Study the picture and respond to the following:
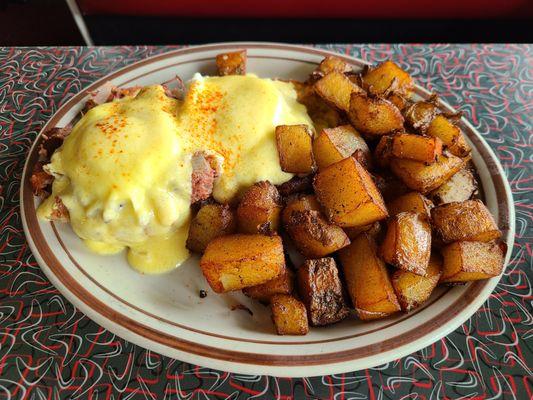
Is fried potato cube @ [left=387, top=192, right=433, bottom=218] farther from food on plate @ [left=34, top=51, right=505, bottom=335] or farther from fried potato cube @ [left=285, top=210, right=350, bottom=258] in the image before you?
fried potato cube @ [left=285, top=210, right=350, bottom=258]

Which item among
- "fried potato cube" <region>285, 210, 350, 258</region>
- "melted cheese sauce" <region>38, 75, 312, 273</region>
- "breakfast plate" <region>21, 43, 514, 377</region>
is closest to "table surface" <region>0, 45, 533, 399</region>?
"breakfast plate" <region>21, 43, 514, 377</region>

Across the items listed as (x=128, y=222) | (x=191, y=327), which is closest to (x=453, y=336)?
(x=191, y=327)

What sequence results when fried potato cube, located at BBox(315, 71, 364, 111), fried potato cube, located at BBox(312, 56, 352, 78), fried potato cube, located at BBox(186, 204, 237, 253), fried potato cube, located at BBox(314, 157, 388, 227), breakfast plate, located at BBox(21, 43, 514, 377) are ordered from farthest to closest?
fried potato cube, located at BBox(312, 56, 352, 78) → fried potato cube, located at BBox(315, 71, 364, 111) → fried potato cube, located at BBox(186, 204, 237, 253) → fried potato cube, located at BBox(314, 157, 388, 227) → breakfast plate, located at BBox(21, 43, 514, 377)

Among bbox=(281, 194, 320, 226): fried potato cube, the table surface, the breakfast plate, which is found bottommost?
the table surface

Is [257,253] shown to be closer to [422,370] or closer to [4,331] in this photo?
[422,370]

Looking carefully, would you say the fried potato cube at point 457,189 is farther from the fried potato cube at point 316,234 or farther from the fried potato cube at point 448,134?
the fried potato cube at point 316,234

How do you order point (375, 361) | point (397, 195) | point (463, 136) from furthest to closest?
point (463, 136), point (397, 195), point (375, 361)
